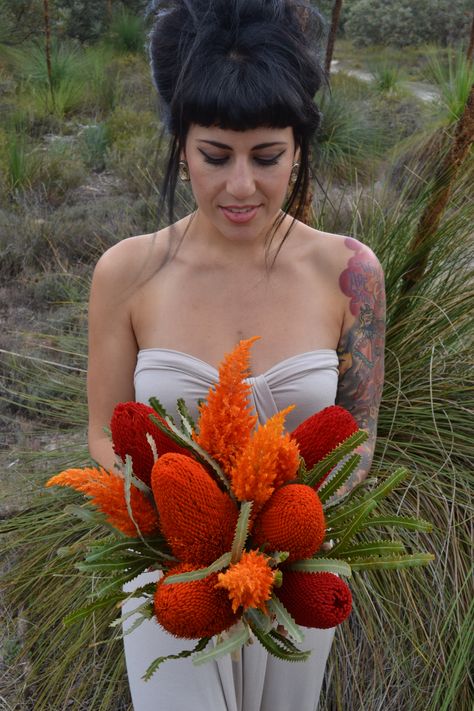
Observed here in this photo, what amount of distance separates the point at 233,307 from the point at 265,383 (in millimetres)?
277

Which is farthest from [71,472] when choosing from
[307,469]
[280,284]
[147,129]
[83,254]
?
[147,129]

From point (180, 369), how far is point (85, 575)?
1008 millimetres

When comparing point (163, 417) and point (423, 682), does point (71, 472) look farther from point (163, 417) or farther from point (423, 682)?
point (423, 682)

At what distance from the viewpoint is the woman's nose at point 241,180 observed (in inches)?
65.1

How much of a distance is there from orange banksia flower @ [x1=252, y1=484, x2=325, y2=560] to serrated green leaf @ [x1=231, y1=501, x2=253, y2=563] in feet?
0.15

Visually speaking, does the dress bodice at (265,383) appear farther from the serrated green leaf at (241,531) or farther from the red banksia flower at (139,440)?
the serrated green leaf at (241,531)

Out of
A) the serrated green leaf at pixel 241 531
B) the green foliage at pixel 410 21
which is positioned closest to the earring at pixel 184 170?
the serrated green leaf at pixel 241 531

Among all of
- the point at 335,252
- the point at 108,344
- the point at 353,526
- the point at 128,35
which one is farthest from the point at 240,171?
the point at 128,35

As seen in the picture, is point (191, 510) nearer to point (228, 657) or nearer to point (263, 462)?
point (263, 462)

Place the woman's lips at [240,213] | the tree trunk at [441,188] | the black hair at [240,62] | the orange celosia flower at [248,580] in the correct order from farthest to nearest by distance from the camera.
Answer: the tree trunk at [441,188], the woman's lips at [240,213], the black hair at [240,62], the orange celosia flower at [248,580]

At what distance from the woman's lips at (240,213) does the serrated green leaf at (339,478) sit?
2.22ft

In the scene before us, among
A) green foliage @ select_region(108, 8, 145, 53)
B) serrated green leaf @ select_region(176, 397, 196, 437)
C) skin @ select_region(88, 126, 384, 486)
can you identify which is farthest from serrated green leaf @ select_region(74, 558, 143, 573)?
green foliage @ select_region(108, 8, 145, 53)

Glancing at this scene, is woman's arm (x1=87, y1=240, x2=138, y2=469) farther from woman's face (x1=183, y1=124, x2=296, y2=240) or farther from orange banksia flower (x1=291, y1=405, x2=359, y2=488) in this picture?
orange banksia flower (x1=291, y1=405, x2=359, y2=488)

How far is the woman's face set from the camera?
1659mm
